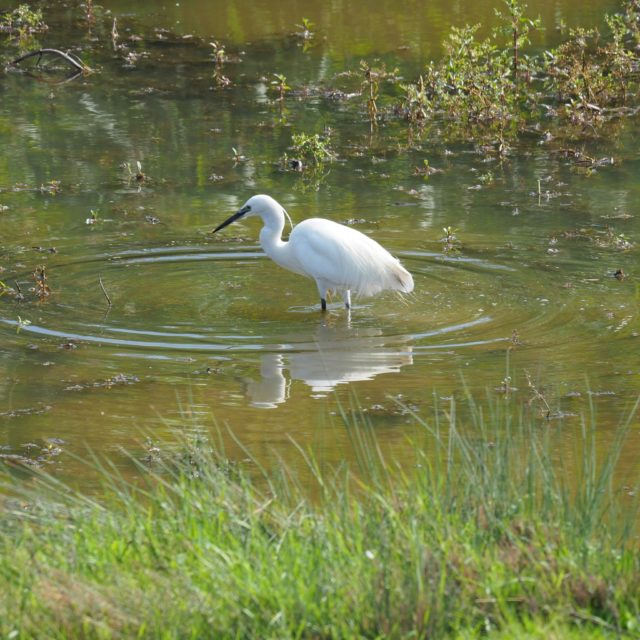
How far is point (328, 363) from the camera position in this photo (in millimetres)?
7633

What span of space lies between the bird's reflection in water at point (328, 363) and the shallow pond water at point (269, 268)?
2 cm

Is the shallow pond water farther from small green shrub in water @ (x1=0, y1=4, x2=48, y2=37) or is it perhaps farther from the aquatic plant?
small green shrub in water @ (x1=0, y1=4, x2=48, y2=37)

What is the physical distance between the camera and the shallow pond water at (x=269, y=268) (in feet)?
22.0

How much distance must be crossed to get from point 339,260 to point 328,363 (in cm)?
119

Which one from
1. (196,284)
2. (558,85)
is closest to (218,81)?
(558,85)

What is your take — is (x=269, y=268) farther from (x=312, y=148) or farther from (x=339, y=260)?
(x=312, y=148)

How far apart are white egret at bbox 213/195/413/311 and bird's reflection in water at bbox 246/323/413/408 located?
48 cm

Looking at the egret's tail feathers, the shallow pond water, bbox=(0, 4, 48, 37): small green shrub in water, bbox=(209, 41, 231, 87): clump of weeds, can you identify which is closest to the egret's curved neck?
the shallow pond water

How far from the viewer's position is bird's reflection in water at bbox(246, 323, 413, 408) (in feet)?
23.2

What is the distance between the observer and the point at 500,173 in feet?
38.1

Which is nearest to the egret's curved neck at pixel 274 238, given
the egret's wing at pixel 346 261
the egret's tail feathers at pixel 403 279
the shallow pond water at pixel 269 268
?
the egret's wing at pixel 346 261

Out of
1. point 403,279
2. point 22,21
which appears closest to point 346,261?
point 403,279

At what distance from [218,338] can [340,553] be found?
13.5 ft

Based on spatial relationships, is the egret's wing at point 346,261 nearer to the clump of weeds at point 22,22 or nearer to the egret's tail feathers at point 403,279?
the egret's tail feathers at point 403,279
